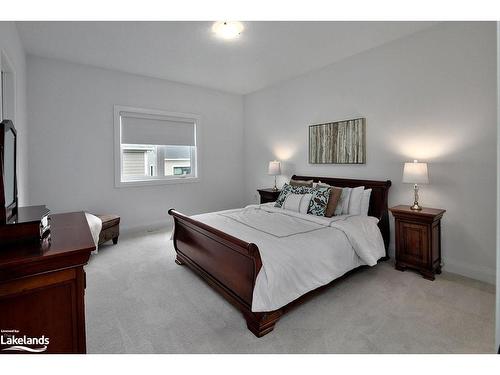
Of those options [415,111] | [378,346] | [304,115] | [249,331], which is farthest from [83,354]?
[304,115]

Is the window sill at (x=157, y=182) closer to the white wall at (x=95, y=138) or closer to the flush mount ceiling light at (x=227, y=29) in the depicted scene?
the white wall at (x=95, y=138)

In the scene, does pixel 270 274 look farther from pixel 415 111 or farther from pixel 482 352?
pixel 415 111

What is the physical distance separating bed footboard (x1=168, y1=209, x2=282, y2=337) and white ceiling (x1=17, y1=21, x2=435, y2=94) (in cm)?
211

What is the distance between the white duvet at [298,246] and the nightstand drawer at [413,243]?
0.26 metres

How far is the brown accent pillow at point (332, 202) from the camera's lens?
325cm

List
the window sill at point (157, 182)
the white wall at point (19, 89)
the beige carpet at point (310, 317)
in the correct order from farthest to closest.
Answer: the window sill at point (157, 182), the white wall at point (19, 89), the beige carpet at point (310, 317)

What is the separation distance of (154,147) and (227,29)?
2648mm

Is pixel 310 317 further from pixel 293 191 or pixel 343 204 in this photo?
pixel 293 191

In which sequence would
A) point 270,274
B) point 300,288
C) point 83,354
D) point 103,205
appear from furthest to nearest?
point 103,205, point 300,288, point 270,274, point 83,354

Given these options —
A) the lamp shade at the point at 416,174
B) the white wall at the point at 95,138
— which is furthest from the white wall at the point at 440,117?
the white wall at the point at 95,138

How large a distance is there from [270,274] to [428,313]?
1.39 metres

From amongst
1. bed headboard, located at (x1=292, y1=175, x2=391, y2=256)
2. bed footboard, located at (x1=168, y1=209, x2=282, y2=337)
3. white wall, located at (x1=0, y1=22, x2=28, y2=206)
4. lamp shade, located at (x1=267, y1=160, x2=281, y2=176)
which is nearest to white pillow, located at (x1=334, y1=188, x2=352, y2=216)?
bed headboard, located at (x1=292, y1=175, x2=391, y2=256)

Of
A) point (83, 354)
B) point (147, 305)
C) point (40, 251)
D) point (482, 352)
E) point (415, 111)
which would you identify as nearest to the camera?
point (40, 251)

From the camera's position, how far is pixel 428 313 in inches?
86.8
